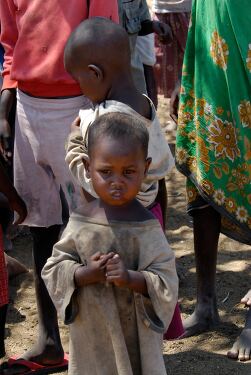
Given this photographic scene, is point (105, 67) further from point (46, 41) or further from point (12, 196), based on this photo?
point (12, 196)

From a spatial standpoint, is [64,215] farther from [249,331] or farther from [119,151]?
[119,151]

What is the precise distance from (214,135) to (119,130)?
1372 mm

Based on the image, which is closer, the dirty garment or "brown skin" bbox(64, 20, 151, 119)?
the dirty garment

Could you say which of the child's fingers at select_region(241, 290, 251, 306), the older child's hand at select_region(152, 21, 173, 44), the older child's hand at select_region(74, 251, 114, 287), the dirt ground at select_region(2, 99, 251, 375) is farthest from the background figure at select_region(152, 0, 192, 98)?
the older child's hand at select_region(74, 251, 114, 287)

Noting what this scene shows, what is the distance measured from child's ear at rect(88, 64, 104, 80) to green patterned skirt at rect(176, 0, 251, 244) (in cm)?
87

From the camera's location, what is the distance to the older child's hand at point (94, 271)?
306 cm

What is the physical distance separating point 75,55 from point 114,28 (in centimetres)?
18

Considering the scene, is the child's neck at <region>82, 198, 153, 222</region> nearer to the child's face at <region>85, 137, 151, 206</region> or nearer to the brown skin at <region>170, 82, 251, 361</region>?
the child's face at <region>85, 137, 151, 206</region>

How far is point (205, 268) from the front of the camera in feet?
15.4

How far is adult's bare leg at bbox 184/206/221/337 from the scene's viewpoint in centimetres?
462

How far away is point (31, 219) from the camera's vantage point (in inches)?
169

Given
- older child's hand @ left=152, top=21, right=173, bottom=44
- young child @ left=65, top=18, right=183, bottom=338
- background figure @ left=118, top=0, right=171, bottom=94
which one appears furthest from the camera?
older child's hand @ left=152, top=21, right=173, bottom=44

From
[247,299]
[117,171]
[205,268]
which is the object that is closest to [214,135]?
[205,268]

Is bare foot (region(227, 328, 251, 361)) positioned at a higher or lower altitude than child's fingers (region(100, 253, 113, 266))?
Answer: lower
